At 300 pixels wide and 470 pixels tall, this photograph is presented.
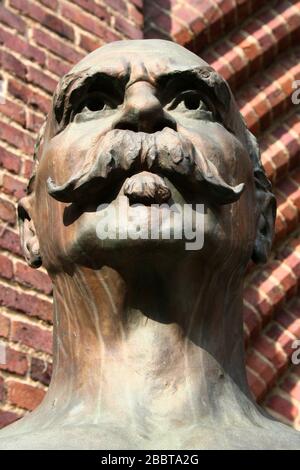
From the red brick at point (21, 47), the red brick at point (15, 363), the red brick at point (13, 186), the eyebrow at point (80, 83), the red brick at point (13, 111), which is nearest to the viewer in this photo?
the eyebrow at point (80, 83)

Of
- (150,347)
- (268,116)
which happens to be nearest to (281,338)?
(268,116)

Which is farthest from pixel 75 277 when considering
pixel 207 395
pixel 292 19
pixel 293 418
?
pixel 292 19

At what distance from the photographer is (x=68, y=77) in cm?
248

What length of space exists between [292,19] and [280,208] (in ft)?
2.72

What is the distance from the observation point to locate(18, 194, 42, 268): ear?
2.59 meters

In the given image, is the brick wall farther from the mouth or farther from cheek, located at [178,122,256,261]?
the mouth

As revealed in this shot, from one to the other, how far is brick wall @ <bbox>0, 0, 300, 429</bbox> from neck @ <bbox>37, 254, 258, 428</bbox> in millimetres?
1152

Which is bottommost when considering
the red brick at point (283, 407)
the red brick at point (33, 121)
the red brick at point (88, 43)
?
the red brick at point (283, 407)

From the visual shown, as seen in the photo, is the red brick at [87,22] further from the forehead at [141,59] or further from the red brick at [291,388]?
the forehead at [141,59]

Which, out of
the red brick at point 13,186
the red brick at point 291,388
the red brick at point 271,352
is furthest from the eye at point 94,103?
the red brick at point 291,388

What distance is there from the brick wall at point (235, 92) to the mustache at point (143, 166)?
1.34 meters

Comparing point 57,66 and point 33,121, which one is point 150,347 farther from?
point 57,66

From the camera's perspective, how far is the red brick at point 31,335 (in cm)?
358

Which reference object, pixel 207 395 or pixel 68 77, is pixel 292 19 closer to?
pixel 68 77
